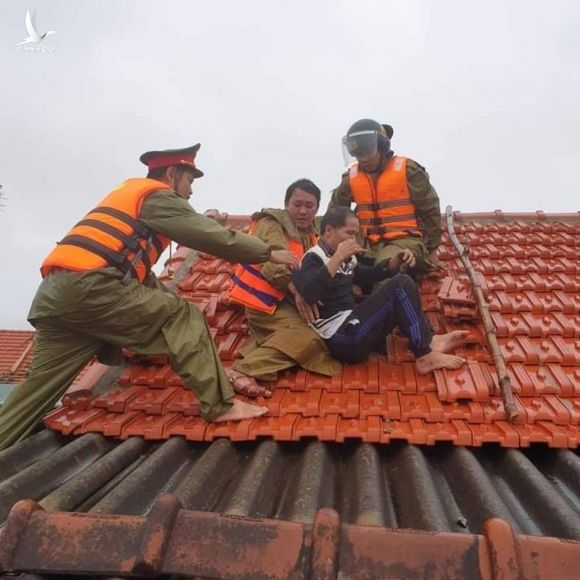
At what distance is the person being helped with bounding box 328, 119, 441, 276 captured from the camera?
3.95 metres

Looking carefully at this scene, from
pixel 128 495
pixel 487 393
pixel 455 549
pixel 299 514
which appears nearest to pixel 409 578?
pixel 455 549

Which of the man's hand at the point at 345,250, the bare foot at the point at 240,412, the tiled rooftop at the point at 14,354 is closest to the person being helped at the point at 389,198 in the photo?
the man's hand at the point at 345,250

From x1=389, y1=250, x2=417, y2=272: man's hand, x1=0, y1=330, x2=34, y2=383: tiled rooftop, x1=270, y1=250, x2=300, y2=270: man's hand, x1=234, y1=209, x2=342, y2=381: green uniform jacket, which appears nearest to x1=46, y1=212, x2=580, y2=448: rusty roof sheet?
x1=234, y1=209, x2=342, y2=381: green uniform jacket

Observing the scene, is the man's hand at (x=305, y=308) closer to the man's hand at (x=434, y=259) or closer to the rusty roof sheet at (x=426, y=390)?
the rusty roof sheet at (x=426, y=390)

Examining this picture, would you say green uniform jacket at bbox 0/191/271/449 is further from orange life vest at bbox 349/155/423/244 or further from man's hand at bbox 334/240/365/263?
orange life vest at bbox 349/155/423/244

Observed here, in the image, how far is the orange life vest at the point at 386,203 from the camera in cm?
406

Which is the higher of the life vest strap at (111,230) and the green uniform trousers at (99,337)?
the life vest strap at (111,230)

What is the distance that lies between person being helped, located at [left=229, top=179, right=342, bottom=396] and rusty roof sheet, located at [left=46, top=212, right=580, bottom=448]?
133 mm

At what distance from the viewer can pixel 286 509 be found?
178cm

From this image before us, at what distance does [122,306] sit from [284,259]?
107 cm

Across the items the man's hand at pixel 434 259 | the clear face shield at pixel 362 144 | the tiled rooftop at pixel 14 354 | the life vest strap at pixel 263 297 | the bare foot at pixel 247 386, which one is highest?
the tiled rooftop at pixel 14 354

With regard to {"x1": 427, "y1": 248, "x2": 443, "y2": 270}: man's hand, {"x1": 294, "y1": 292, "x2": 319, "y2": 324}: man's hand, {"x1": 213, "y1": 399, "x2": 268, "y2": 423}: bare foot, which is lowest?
{"x1": 213, "y1": 399, "x2": 268, "y2": 423}: bare foot

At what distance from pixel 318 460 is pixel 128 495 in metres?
0.84

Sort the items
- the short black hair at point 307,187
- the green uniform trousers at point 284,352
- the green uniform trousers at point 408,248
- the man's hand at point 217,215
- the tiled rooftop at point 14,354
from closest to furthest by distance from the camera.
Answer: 1. the green uniform trousers at point 284,352
2. the short black hair at point 307,187
3. the green uniform trousers at point 408,248
4. the man's hand at point 217,215
5. the tiled rooftop at point 14,354
